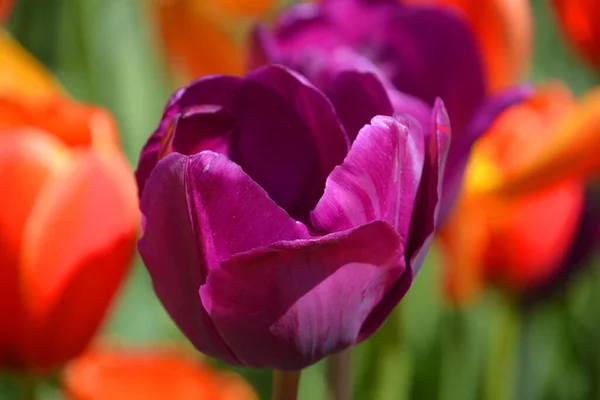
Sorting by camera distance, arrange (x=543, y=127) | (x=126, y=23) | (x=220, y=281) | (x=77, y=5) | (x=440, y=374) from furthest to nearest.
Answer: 1. (x=126, y=23)
2. (x=77, y=5)
3. (x=440, y=374)
4. (x=543, y=127)
5. (x=220, y=281)

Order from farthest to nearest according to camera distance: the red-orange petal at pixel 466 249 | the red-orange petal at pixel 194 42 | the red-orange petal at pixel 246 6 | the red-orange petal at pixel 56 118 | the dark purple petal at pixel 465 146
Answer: the red-orange petal at pixel 246 6
the red-orange petal at pixel 194 42
the red-orange petal at pixel 466 249
the red-orange petal at pixel 56 118
the dark purple petal at pixel 465 146

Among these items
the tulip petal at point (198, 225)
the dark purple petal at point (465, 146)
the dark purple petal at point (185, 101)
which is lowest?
the dark purple petal at point (465, 146)

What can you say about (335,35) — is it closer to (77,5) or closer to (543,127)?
(543,127)

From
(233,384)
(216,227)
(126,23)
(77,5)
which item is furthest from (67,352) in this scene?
(126,23)

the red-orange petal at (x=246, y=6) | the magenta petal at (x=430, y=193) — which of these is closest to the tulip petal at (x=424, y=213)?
the magenta petal at (x=430, y=193)

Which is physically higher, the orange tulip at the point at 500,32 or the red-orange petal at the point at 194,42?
the orange tulip at the point at 500,32

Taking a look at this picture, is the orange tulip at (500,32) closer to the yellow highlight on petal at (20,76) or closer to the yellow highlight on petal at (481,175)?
the yellow highlight on petal at (481,175)

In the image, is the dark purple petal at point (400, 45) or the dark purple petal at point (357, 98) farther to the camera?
the dark purple petal at point (400, 45)
